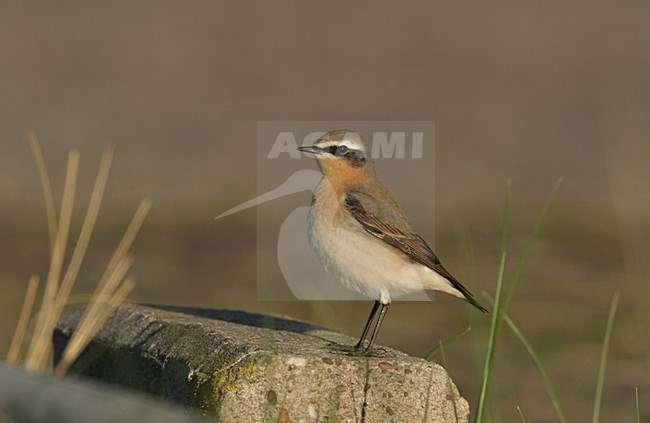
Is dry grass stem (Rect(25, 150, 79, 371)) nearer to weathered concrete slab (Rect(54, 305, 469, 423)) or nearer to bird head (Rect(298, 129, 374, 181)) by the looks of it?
weathered concrete slab (Rect(54, 305, 469, 423))

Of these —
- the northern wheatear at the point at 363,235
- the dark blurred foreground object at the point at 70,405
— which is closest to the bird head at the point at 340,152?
the northern wheatear at the point at 363,235

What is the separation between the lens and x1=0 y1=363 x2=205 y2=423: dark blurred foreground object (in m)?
1.55

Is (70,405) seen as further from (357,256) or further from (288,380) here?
(357,256)

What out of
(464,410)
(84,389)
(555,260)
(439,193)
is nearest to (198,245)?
(439,193)

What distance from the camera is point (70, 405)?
1563 millimetres

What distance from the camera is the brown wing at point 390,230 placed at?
5.96 meters

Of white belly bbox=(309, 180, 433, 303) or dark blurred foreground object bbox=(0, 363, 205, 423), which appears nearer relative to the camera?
dark blurred foreground object bbox=(0, 363, 205, 423)

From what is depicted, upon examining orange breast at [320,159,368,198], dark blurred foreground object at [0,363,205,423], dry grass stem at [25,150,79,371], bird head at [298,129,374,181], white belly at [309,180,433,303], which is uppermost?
bird head at [298,129,374,181]

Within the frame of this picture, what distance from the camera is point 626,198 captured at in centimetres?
1467

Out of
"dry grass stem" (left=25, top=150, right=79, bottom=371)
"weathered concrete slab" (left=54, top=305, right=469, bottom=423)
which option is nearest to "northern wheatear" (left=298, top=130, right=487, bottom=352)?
"weathered concrete slab" (left=54, top=305, right=469, bottom=423)

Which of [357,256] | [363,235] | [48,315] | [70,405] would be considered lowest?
[70,405]

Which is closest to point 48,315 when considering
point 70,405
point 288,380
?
point 288,380

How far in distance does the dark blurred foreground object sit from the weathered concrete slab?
2483mm

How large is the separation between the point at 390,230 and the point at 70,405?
453 cm
